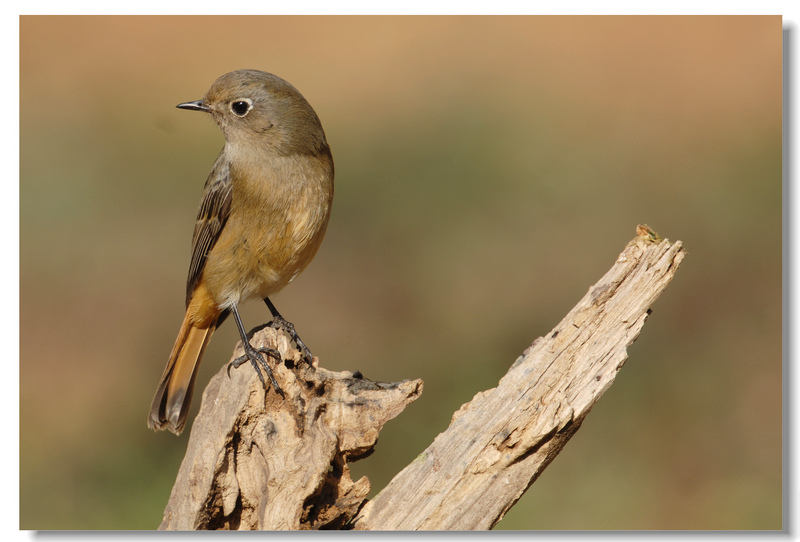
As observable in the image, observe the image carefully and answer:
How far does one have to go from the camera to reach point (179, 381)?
3.75m

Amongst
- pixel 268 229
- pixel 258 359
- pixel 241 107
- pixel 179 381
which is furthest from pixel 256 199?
pixel 179 381

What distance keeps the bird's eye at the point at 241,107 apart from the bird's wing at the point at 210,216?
232 mm

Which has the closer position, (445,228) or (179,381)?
(179,381)

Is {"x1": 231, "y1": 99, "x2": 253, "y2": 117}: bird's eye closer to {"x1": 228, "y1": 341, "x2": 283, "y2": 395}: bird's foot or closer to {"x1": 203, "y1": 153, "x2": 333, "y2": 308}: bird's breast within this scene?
{"x1": 203, "y1": 153, "x2": 333, "y2": 308}: bird's breast

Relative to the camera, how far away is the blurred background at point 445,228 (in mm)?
3707

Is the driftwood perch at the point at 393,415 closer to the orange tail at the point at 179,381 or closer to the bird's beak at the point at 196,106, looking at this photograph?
the orange tail at the point at 179,381

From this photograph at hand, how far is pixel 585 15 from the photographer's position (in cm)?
366

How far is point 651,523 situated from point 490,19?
2372 millimetres

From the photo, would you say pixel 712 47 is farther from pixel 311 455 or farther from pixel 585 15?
pixel 311 455

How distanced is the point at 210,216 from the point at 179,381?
0.74 m

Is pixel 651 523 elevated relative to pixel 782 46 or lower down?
lower down

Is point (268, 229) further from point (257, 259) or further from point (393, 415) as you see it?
point (393, 415)

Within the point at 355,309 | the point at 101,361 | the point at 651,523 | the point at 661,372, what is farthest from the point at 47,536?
the point at 661,372

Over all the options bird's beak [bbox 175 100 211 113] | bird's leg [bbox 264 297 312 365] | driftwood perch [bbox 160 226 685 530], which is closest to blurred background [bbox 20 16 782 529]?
bird's beak [bbox 175 100 211 113]
